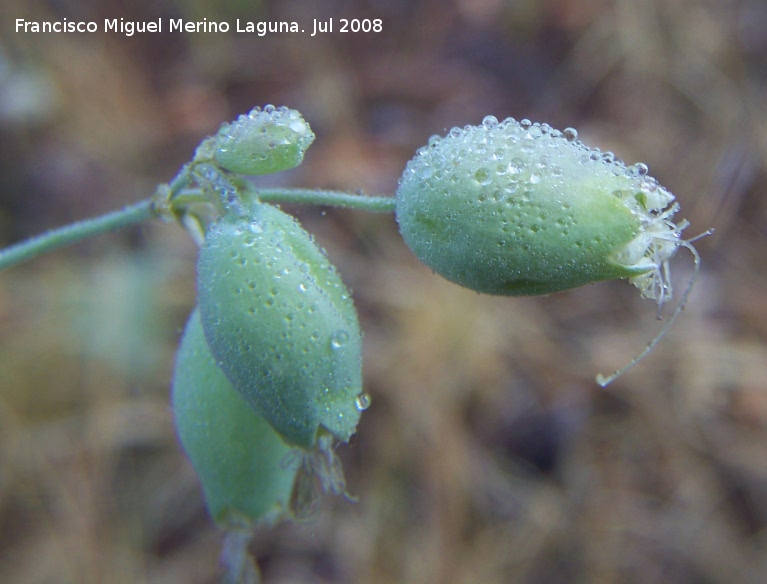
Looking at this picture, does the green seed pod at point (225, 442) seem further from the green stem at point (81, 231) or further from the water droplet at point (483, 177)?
the water droplet at point (483, 177)

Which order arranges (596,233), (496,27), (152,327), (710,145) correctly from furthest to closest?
(496,27) → (710,145) → (152,327) → (596,233)

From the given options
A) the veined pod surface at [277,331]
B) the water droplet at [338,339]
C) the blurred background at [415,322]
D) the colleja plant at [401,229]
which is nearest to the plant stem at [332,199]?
the colleja plant at [401,229]

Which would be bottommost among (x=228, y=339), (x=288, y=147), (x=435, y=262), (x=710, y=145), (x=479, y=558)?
(x=479, y=558)

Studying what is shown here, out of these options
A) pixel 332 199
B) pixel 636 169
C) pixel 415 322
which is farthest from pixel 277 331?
pixel 415 322

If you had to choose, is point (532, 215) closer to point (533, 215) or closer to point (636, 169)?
point (533, 215)

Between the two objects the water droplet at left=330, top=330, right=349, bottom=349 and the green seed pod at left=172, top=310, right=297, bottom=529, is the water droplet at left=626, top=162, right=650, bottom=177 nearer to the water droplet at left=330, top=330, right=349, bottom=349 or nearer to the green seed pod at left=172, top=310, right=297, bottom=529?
the water droplet at left=330, top=330, right=349, bottom=349

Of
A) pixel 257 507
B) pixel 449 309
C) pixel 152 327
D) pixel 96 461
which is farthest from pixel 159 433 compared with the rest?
pixel 257 507

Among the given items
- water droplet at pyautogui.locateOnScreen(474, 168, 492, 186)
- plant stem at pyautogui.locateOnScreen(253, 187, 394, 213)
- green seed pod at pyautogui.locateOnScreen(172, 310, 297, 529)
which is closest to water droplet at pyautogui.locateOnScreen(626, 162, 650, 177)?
water droplet at pyautogui.locateOnScreen(474, 168, 492, 186)

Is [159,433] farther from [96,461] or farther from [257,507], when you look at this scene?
[257,507]
